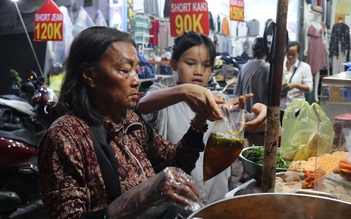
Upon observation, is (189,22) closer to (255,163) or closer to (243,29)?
(255,163)

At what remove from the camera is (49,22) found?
623cm

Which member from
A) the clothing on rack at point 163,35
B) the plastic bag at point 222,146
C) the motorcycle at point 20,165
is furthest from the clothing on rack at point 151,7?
the plastic bag at point 222,146

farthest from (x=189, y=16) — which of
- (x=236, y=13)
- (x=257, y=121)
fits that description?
(x=257, y=121)

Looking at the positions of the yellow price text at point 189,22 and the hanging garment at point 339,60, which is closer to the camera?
A: the yellow price text at point 189,22

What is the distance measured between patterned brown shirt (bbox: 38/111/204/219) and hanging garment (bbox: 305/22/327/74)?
8.19m

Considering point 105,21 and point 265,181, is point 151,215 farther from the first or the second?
point 105,21

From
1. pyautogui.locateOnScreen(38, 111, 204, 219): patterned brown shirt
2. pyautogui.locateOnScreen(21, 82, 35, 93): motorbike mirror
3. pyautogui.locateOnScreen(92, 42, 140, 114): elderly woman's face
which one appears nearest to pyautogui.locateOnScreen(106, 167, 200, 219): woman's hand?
pyautogui.locateOnScreen(38, 111, 204, 219): patterned brown shirt

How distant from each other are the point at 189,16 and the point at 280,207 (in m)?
4.68

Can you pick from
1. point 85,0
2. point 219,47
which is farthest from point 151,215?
point 219,47

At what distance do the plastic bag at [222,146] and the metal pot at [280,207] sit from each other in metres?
0.34

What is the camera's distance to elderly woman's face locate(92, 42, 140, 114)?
1.51 m

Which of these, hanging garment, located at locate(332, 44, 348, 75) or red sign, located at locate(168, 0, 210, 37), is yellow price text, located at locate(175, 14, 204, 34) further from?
hanging garment, located at locate(332, 44, 348, 75)

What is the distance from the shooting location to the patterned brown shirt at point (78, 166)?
128 centimetres

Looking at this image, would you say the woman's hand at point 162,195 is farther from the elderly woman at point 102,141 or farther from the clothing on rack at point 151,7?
the clothing on rack at point 151,7
